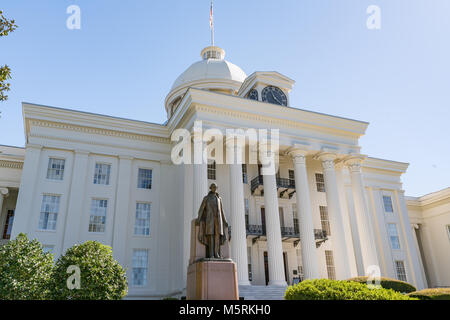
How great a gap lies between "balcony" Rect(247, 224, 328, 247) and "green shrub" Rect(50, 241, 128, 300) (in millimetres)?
11337

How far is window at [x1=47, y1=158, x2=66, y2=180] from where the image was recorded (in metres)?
25.9

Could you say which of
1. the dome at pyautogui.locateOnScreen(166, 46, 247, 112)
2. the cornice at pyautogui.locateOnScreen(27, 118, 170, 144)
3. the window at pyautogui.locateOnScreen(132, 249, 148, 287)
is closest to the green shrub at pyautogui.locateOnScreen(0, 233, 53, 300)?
the window at pyautogui.locateOnScreen(132, 249, 148, 287)

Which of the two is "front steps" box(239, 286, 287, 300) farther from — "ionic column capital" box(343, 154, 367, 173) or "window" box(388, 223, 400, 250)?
"window" box(388, 223, 400, 250)

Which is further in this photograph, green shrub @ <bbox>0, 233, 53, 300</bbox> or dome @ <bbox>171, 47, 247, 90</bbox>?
dome @ <bbox>171, 47, 247, 90</bbox>

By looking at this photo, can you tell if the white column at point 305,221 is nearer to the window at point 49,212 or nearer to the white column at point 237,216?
the white column at point 237,216

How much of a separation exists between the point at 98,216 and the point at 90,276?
28.8 feet

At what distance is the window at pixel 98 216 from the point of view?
25.8 m

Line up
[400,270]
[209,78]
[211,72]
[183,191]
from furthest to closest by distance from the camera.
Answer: [211,72]
[209,78]
[400,270]
[183,191]

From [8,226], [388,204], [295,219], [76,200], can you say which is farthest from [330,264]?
[8,226]

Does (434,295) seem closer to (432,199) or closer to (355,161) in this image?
(355,161)

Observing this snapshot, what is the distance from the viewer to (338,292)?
12102 mm

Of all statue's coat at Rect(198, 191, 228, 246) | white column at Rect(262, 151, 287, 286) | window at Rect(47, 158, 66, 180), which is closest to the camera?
statue's coat at Rect(198, 191, 228, 246)

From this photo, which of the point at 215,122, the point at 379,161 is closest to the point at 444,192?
the point at 379,161

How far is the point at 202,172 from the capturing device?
24062mm
